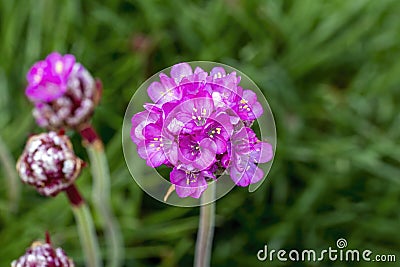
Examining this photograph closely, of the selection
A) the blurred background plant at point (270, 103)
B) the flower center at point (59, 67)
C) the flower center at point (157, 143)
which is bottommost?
the flower center at point (157, 143)

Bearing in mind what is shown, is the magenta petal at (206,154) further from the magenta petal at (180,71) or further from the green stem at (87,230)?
the green stem at (87,230)

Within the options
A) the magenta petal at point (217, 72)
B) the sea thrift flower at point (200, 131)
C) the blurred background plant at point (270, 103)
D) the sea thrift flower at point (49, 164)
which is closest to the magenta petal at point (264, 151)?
the sea thrift flower at point (200, 131)

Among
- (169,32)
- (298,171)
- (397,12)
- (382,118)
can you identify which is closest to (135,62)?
(169,32)

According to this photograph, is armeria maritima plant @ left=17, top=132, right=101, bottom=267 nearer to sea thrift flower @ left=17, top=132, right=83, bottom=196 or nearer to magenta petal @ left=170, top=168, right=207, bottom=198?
sea thrift flower @ left=17, top=132, right=83, bottom=196

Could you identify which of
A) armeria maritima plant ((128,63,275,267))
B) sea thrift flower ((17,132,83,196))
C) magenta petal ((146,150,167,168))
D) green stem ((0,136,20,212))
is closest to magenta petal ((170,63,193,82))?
armeria maritima plant ((128,63,275,267))

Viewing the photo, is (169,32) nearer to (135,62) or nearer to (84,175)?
(135,62)

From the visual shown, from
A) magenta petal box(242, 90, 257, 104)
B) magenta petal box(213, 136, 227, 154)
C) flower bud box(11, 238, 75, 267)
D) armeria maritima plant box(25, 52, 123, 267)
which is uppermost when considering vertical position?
armeria maritima plant box(25, 52, 123, 267)
